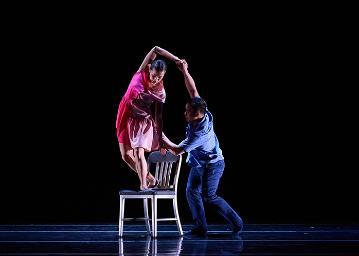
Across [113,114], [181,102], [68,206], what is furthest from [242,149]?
[68,206]

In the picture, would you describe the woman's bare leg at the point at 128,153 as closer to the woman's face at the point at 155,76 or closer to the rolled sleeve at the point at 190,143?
the woman's face at the point at 155,76

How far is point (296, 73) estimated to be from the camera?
7965mm

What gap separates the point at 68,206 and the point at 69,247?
2.92 meters

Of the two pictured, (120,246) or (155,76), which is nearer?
(120,246)

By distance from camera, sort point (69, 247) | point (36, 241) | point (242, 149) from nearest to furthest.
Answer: point (69, 247)
point (36, 241)
point (242, 149)

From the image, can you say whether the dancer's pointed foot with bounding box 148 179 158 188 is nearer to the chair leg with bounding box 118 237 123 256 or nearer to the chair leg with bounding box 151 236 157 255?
the chair leg with bounding box 118 237 123 256

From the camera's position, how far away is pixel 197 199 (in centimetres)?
603

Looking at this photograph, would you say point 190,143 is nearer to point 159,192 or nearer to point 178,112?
point 159,192

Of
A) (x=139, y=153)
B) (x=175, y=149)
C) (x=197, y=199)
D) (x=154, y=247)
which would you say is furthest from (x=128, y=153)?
(x=154, y=247)

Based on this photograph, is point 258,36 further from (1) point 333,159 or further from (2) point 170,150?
(2) point 170,150

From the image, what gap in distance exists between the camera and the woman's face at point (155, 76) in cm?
607

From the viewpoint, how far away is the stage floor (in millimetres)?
4621

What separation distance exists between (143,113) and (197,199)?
87cm

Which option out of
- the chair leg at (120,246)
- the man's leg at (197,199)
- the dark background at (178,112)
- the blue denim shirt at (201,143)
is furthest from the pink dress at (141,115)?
the dark background at (178,112)
